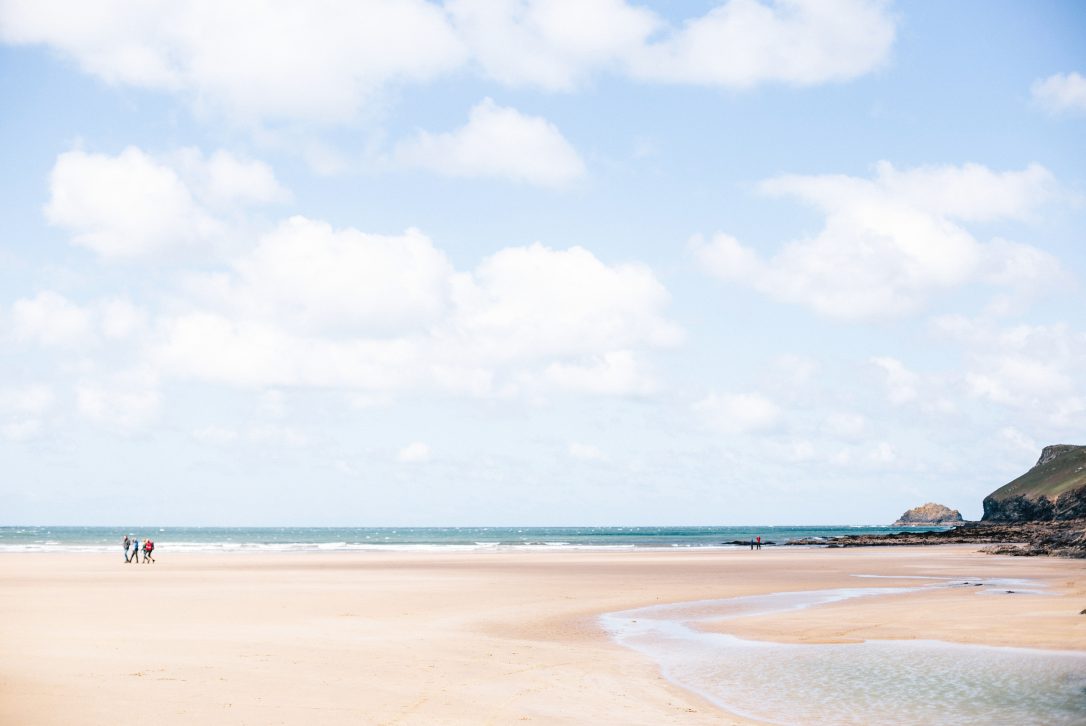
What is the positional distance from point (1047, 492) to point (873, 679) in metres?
144

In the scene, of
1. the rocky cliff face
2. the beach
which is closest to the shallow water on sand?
the beach

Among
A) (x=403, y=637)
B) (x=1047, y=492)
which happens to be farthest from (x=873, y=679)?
(x=1047, y=492)

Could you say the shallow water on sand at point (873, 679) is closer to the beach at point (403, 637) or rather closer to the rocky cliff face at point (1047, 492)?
the beach at point (403, 637)

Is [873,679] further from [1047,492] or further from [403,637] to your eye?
[1047,492]

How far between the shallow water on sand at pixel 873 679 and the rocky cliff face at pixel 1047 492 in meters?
112

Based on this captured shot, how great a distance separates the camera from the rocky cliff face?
409 ft

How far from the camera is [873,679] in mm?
17672

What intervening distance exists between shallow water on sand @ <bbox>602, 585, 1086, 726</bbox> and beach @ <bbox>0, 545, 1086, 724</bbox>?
39.5 inches

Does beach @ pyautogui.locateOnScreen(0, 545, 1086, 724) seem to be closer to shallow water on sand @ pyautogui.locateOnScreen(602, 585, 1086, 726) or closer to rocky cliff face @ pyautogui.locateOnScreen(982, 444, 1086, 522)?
shallow water on sand @ pyautogui.locateOnScreen(602, 585, 1086, 726)

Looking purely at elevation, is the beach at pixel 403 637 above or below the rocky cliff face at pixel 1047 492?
below

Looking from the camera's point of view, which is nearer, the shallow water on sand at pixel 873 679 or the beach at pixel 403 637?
the beach at pixel 403 637

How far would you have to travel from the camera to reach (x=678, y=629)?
83.9ft

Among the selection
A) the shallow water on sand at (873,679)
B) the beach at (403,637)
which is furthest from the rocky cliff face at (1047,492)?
the shallow water on sand at (873,679)

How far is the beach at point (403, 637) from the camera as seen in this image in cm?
1413
